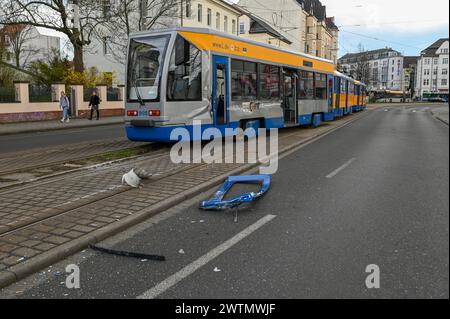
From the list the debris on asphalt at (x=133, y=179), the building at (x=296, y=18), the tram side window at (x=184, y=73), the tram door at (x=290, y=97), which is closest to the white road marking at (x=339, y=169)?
the debris on asphalt at (x=133, y=179)

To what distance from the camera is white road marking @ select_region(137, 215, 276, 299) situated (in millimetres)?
3922

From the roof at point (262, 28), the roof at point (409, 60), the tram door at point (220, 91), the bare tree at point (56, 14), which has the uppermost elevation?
the roof at point (409, 60)

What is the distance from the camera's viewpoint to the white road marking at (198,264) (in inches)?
154

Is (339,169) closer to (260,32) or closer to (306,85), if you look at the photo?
(306,85)

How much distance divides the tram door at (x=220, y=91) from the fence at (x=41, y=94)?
57.9 ft

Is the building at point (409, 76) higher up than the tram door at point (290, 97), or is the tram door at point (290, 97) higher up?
the building at point (409, 76)

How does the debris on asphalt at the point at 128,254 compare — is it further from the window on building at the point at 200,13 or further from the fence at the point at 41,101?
the window on building at the point at 200,13

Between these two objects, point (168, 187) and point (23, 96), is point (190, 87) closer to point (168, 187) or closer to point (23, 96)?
point (168, 187)

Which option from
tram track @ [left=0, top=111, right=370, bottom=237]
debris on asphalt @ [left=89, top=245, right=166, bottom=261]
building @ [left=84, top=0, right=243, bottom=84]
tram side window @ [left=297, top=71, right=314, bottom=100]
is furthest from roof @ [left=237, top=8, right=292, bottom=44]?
debris on asphalt @ [left=89, top=245, right=166, bottom=261]

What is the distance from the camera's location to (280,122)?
58.4ft

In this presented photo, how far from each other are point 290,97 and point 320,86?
12.9ft

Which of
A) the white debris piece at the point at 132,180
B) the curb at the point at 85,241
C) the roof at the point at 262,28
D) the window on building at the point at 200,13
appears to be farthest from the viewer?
the roof at the point at 262,28

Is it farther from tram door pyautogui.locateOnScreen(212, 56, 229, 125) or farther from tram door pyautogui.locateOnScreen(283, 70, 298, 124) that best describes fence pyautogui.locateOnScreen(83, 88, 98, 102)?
tram door pyautogui.locateOnScreen(212, 56, 229, 125)
